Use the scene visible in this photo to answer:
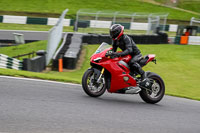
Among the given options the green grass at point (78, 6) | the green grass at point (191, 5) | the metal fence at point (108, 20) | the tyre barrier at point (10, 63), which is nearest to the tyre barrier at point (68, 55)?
the tyre barrier at point (10, 63)

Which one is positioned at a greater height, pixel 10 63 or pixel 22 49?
pixel 10 63

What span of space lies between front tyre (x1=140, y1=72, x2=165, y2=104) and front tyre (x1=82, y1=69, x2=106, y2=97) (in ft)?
3.49

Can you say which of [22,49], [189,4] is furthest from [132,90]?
[189,4]

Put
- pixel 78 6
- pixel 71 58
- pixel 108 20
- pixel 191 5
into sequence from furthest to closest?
pixel 191 5
pixel 78 6
pixel 108 20
pixel 71 58

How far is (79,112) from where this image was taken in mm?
5961

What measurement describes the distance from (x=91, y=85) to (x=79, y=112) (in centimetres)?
153

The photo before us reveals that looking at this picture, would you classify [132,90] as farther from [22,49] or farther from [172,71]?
[22,49]

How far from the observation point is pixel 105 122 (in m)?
5.57

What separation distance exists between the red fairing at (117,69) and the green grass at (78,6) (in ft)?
76.4

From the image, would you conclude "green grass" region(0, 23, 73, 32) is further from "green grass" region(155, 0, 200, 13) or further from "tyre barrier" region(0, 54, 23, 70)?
"green grass" region(155, 0, 200, 13)

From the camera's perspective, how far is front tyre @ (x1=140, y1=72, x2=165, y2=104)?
799 centimetres

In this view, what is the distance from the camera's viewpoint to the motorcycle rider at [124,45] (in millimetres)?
7391

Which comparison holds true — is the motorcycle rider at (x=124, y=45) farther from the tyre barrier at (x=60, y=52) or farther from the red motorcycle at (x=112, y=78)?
the tyre barrier at (x=60, y=52)

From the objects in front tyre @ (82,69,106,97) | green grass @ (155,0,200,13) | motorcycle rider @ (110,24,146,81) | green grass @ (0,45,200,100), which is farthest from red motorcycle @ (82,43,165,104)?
green grass @ (155,0,200,13)
